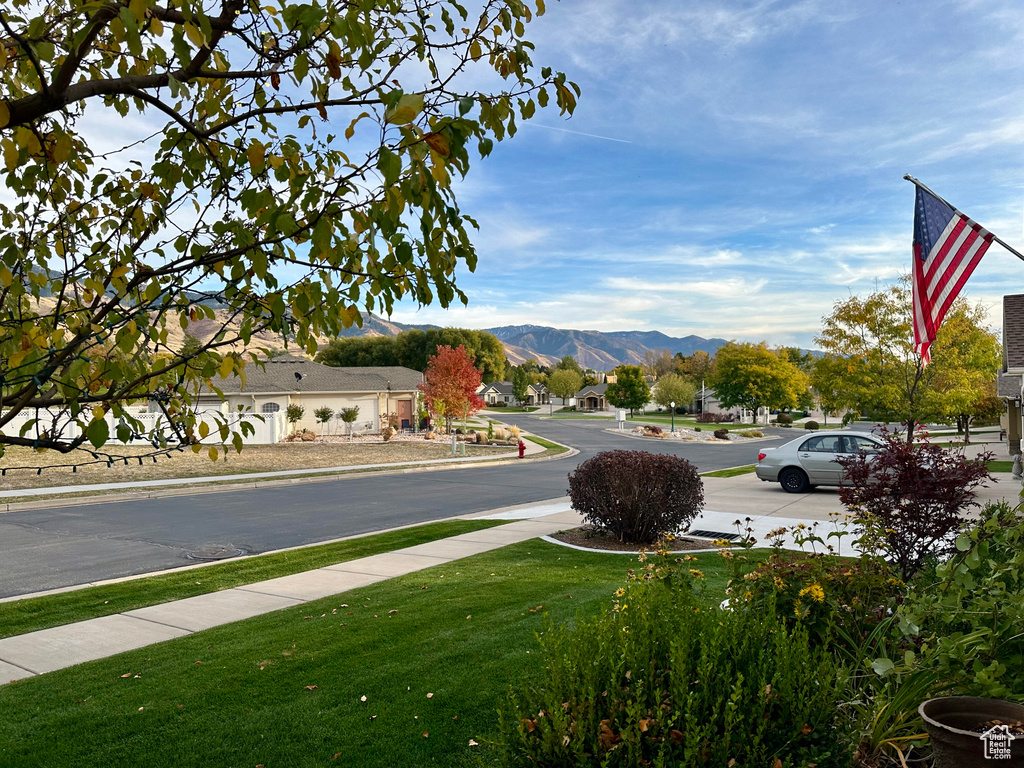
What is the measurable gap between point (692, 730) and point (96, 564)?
10.9m

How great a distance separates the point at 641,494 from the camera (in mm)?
11766

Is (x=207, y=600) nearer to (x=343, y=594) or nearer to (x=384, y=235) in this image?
(x=343, y=594)

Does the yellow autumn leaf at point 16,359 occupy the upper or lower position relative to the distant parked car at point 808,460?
upper

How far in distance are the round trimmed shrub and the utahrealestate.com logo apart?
8727 millimetres

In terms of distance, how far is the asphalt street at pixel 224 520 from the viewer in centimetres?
1134

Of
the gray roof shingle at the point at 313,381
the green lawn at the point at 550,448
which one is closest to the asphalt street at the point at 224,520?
the green lawn at the point at 550,448

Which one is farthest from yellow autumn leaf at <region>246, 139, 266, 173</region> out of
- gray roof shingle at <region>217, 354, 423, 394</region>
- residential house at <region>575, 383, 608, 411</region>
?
residential house at <region>575, 383, 608, 411</region>

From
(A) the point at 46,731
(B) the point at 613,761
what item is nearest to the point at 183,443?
(B) the point at 613,761

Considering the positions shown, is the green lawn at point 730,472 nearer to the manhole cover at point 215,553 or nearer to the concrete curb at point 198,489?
the concrete curb at point 198,489

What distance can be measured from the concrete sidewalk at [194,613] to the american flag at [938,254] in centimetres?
771

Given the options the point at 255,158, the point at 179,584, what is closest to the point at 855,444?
the point at 179,584

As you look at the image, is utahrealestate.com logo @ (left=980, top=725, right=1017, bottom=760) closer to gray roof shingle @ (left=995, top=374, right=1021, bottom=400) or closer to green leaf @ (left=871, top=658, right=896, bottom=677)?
green leaf @ (left=871, top=658, right=896, bottom=677)

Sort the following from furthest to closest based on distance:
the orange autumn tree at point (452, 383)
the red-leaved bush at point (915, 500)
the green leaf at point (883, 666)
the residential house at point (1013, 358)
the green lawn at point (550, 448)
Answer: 1. the orange autumn tree at point (452, 383)
2. the green lawn at point (550, 448)
3. the residential house at point (1013, 358)
4. the red-leaved bush at point (915, 500)
5. the green leaf at point (883, 666)

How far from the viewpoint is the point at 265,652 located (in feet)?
21.2
